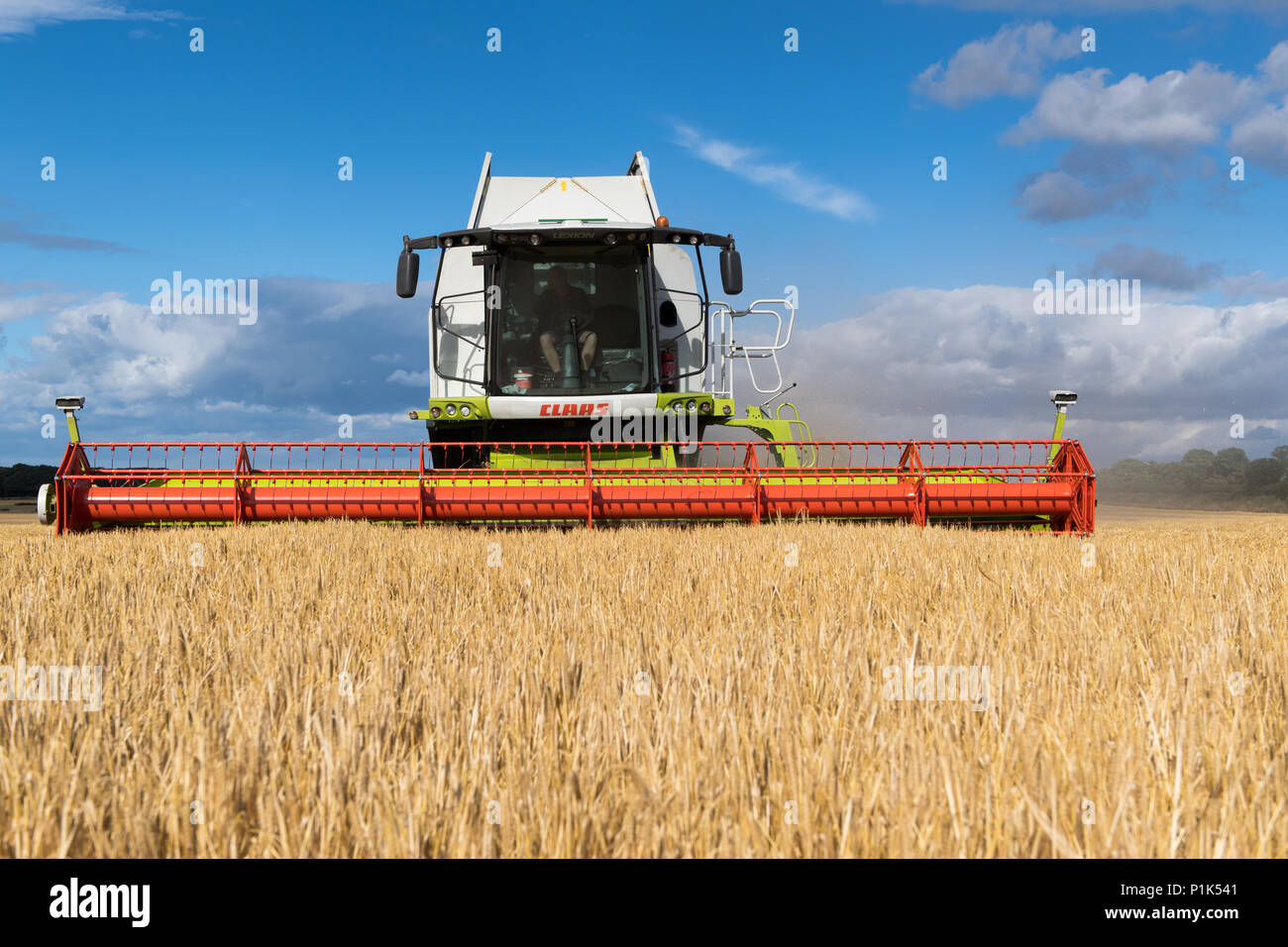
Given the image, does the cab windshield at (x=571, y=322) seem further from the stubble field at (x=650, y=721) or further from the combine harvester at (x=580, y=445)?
the stubble field at (x=650, y=721)

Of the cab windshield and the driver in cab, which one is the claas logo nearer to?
the cab windshield

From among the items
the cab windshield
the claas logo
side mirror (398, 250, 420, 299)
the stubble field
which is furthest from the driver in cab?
the stubble field

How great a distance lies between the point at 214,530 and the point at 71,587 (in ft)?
10.7

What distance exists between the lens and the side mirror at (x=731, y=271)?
343 inches

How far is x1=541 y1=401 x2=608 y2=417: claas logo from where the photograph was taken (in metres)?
8.65

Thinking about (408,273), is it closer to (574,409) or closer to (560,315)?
(560,315)

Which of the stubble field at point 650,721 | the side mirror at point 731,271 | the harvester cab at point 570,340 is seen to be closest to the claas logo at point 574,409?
the harvester cab at point 570,340

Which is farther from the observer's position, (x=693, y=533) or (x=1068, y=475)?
(x=1068, y=475)

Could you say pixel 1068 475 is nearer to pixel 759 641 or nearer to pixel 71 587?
pixel 759 641

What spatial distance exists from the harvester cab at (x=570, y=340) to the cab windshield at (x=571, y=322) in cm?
1

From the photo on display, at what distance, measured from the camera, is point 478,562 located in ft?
18.0

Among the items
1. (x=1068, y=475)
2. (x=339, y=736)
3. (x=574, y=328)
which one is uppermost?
(x=574, y=328)

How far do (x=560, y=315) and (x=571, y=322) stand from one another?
5.2 inches
